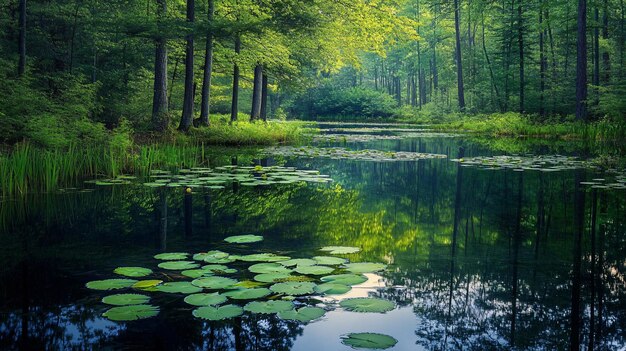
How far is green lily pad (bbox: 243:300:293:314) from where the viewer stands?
2451mm

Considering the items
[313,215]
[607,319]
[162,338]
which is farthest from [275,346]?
[313,215]

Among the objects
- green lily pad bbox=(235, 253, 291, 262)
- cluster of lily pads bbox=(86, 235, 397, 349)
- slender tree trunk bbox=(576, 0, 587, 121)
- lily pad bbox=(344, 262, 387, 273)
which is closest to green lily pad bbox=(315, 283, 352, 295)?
cluster of lily pads bbox=(86, 235, 397, 349)

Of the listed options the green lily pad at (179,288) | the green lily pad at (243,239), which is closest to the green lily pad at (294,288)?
the green lily pad at (179,288)

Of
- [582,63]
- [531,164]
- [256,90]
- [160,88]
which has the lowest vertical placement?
[531,164]

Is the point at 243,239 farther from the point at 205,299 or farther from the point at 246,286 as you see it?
the point at 205,299

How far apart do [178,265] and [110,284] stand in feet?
1.48

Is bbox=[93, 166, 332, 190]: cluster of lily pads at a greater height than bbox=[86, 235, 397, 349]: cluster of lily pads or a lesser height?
greater

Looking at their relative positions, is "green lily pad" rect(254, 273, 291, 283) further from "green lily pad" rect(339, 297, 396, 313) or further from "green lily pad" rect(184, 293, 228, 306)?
"green lily pad" rect(339, 297, 396, 313)

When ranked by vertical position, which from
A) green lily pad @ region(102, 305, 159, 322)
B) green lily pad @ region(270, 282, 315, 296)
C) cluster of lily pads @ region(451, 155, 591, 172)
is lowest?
green lily pad @ region(102, 305, 159, 322)

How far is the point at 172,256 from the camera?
347 cm

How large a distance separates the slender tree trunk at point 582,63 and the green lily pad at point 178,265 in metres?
17.4

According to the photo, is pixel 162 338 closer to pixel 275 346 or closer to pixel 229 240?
pixel 275 346

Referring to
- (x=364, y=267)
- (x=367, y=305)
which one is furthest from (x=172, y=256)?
(x=367, y=305)

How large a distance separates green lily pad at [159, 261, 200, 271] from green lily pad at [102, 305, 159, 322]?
66 cm
